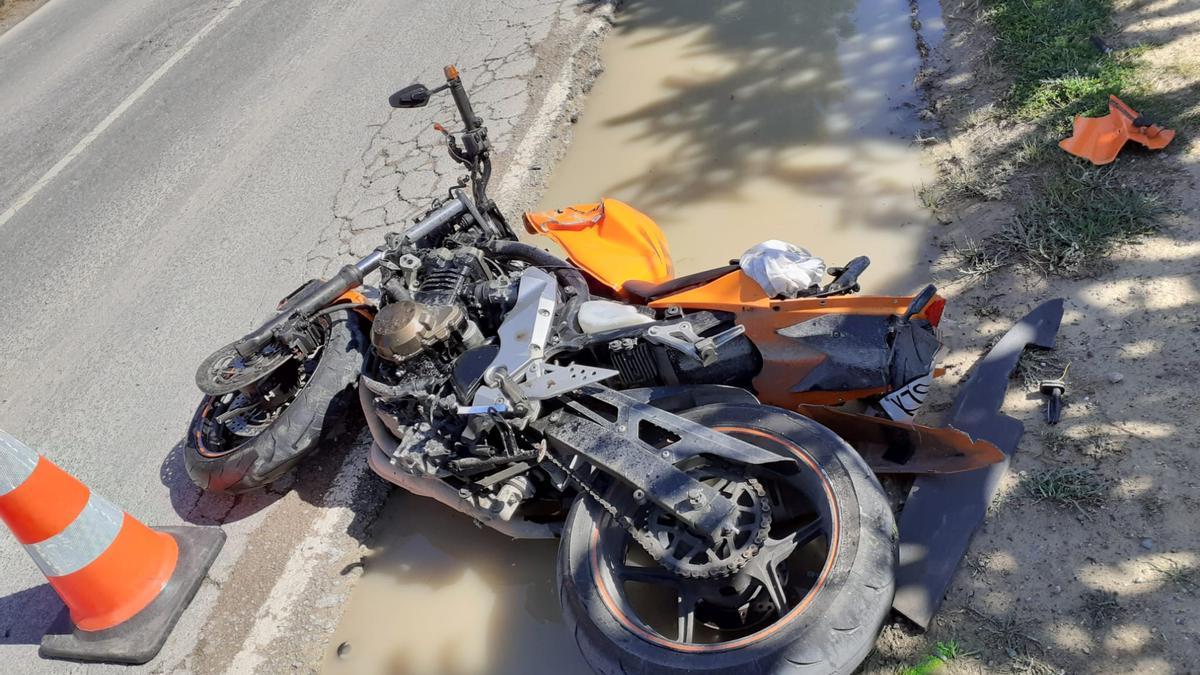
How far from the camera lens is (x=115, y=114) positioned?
27.5 ft

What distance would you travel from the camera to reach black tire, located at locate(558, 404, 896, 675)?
2.53 metres

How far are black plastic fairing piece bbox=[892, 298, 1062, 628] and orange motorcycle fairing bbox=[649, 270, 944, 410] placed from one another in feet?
1.30

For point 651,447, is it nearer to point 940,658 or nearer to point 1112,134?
point 940,658

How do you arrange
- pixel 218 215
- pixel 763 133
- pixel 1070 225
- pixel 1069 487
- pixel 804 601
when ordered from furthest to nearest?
1. pixel 218 215
2. pixel 763 133
3. pixel 1070 225
4. pixel 1069 487
5. pixel 804 601

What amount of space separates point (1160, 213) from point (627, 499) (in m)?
2.97

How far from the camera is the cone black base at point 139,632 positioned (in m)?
3.58

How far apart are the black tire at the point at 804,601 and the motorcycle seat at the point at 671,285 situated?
0.74 meters

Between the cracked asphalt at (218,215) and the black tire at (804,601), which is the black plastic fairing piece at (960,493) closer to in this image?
the black tire at (804,601)

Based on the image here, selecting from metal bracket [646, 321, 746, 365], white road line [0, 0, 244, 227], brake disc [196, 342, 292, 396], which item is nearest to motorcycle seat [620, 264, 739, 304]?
metal bracket [646, 321, 746, 365]

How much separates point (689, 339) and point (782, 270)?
0.49 metres

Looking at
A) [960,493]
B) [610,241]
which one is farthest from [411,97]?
[960,493]

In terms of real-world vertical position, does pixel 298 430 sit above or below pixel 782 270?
below

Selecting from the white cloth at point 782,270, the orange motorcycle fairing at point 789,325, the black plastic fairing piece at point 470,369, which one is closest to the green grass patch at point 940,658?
the orange motorcycle fairing at point 789,325

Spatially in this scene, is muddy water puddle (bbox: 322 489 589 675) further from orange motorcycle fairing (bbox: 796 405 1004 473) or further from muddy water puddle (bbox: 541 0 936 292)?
muddy water puddle (bbox: 541 0 936 292)
